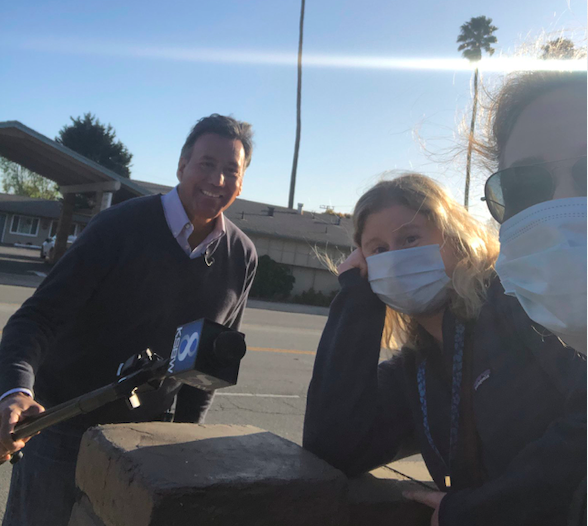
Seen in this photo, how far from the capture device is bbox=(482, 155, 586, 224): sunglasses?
1.07 meters

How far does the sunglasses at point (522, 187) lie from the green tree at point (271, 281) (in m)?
23.2

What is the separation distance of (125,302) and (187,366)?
126 cm

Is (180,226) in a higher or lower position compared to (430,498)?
higher

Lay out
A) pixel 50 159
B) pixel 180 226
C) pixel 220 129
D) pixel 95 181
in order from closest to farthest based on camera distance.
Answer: pixel 180 226 → pixel 220 129 → pixel 50 159 → pixel 95 181

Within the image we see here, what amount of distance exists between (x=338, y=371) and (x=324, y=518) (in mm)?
466

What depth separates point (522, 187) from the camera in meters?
1.19

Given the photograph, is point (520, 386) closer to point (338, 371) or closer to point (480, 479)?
point (480, 479)

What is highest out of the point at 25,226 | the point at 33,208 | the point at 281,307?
the point at 33,208

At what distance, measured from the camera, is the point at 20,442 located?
141 centimetres

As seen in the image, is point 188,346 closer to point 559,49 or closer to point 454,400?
point 454,400

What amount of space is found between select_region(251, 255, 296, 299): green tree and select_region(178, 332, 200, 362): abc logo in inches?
919

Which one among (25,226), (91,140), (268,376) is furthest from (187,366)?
(25,226)

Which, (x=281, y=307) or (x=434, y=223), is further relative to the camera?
(x=281, y=307)

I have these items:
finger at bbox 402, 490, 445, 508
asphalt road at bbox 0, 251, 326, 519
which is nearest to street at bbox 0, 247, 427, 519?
asphalt road at bbox 0, 251, 326, 519
